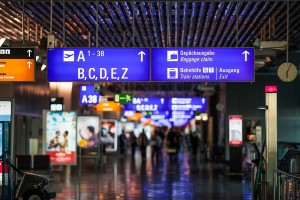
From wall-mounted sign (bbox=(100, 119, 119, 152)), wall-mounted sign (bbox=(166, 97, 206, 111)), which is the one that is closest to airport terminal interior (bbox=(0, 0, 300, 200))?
wall-mounted sign (bbox=(166, 97, 206, 111))

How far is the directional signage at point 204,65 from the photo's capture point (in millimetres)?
12906

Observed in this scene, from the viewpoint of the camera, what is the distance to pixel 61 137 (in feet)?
71.8

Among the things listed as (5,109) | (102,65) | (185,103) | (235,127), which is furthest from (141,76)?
(185,103)

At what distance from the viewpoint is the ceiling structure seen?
46.5ft

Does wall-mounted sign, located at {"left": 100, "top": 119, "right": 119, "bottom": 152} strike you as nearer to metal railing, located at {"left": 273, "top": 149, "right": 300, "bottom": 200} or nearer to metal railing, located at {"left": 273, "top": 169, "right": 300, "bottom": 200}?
metal railing, located at {"left": 273, "top": 149, "right": 300, "bottom": 200}

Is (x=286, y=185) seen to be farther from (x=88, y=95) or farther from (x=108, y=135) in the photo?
(x=108, y=135)

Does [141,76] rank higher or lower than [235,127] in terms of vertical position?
higher

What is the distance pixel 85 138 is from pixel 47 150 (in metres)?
5.28

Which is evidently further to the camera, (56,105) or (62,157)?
(56,105)

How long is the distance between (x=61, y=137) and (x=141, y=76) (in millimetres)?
9666

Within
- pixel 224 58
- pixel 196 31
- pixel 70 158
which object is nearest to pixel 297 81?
pixel 196 31

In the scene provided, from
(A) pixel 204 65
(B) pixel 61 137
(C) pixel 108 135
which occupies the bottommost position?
(C) pixel 108 135

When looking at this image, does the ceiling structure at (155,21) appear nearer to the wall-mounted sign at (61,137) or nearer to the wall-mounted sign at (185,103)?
the wall-mounted sign at (61,137)

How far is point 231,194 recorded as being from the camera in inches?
648
